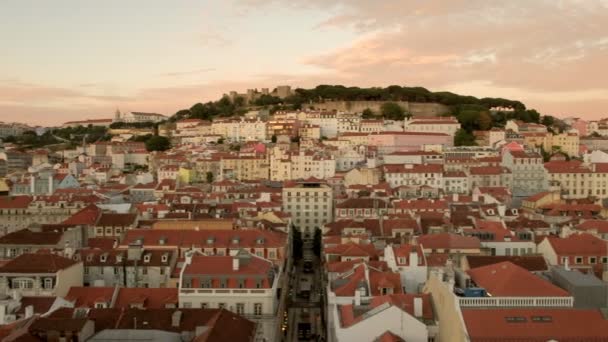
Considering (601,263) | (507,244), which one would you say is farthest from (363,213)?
(601,263)

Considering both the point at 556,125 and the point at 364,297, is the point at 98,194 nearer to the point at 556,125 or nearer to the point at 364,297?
the point at 364,297

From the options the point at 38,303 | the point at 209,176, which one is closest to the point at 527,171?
the point at 209,176

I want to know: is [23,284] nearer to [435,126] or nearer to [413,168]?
[413,168]

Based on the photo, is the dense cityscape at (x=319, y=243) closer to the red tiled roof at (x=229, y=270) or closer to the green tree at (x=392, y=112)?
the red tiled roof at (x=229, y=270)

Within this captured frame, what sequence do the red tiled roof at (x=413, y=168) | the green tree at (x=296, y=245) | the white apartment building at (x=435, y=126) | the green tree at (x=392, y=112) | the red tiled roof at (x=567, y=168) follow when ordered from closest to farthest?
1. the green tree at (x=296, y=245)
2. the red tiled roof at (x=567, y=168)
3. the red tiled roof at (x=413, y=168)
4. the white apartment building at (x=435, y=126)
5. the green tree at (x=392, y=112)

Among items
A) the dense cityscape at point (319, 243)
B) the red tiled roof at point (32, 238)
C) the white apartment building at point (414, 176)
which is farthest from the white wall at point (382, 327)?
the white apartment building at point (414, 176)

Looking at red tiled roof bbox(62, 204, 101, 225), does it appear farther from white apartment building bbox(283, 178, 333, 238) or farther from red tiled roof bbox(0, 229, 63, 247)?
white apartment building bbox(283, 178, 333, 238)
